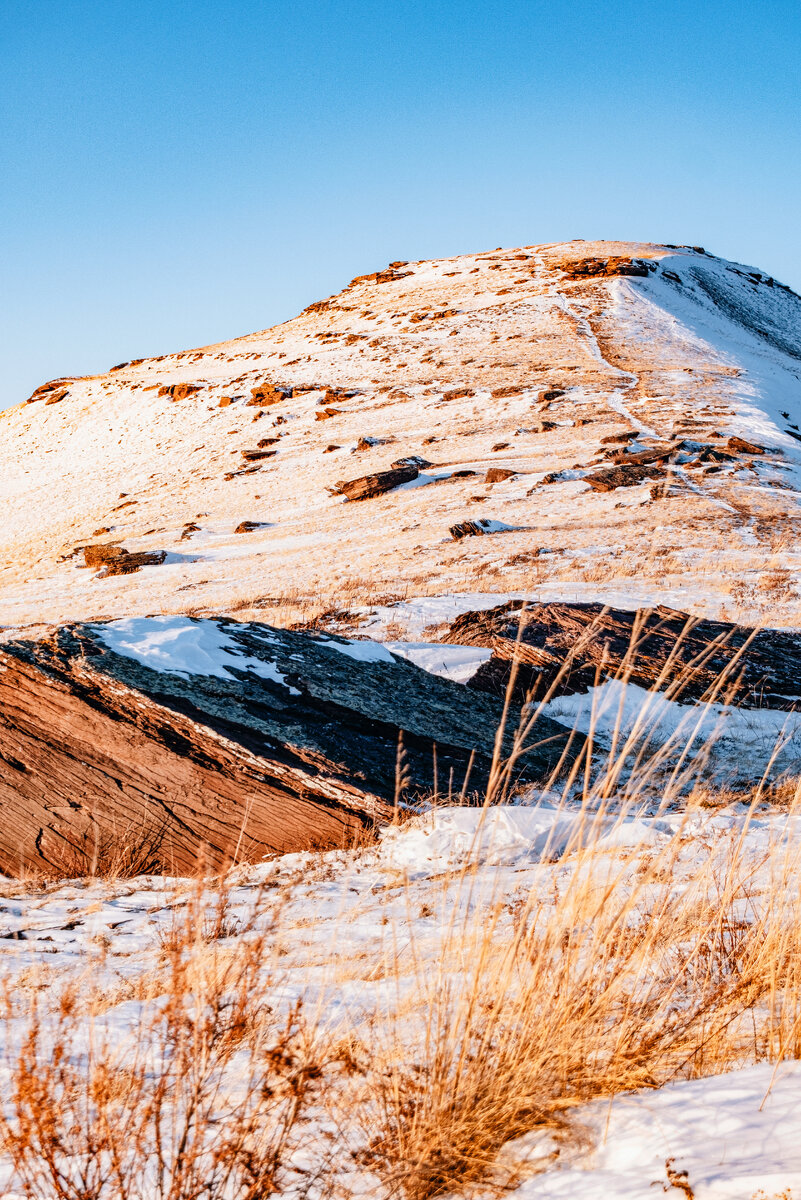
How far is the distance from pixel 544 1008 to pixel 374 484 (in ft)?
78.8

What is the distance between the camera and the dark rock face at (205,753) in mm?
4883

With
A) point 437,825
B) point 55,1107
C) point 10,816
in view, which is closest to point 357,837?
point 437,825

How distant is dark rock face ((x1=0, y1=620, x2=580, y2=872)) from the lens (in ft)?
16.0

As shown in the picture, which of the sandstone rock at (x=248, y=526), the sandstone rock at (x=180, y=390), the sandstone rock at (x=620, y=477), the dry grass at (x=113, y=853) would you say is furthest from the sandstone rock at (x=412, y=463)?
the dry grass at (x=113, y=853)

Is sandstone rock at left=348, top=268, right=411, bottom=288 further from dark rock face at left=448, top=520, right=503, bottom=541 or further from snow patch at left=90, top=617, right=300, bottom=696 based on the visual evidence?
snow patch at left=90, top=617, right=300, bottom=696

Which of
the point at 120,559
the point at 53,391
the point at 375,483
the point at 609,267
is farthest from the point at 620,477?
the point at 53,391

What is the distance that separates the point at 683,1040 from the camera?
1982mm

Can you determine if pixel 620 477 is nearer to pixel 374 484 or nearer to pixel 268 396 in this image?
pixel 374 484

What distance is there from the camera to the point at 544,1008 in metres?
1.92

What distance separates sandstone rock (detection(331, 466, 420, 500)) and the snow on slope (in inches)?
25.3

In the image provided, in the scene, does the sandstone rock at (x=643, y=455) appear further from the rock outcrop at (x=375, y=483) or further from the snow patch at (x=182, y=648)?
the snow patch at (x=182, y=648)

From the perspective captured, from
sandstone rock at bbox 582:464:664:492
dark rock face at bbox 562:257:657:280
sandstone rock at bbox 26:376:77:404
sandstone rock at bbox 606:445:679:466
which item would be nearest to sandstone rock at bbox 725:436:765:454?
sandstone rock at bbox 606:445:679:466

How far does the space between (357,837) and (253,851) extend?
70 centimetres

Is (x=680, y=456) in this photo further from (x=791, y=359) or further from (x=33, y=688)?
(x=791, y=359)
